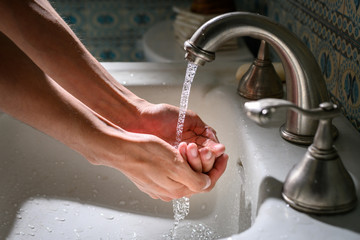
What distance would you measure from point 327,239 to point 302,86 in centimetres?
22

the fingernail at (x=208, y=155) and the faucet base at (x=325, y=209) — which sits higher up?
the faucet base at (x=325, y=209)

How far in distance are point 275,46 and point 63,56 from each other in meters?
0.33

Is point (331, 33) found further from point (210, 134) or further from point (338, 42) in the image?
point (210, 134)

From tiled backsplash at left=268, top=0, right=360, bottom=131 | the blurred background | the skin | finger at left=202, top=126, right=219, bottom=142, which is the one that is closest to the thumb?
the skin

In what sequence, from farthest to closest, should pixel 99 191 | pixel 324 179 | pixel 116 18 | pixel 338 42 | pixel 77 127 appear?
1. pixel 116 18
2. pixel 99 191
3. pixel 338 42
4. pixel 77 127
5. pixel 324 179

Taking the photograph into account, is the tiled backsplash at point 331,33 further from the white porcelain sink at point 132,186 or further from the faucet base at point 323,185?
the faucet base at point 323,185

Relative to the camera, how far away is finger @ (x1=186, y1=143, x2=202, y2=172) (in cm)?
69

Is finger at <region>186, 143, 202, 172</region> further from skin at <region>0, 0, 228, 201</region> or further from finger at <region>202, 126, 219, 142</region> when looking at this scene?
finger at <region>202, 126, 219, 142</region>

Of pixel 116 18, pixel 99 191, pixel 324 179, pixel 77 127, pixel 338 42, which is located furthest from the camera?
pixel 116 18

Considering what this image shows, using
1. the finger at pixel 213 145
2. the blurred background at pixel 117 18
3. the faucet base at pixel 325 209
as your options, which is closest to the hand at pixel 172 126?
the finger at pixel 213 145

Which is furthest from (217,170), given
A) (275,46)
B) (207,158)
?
(275,46)

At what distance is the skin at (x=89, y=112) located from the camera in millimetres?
631

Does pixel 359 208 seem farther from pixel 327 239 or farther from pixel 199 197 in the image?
pixel 199 197

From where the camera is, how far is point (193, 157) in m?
0.70
